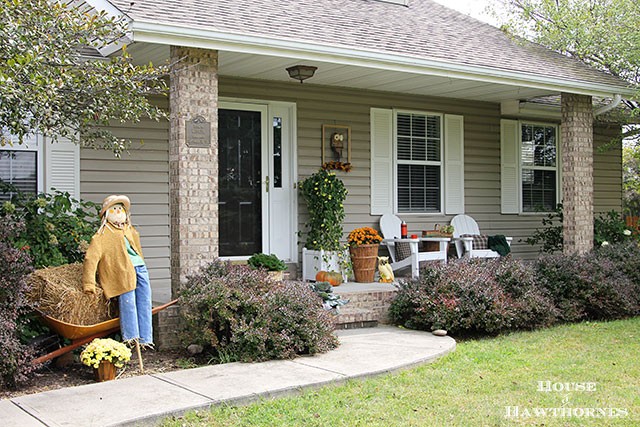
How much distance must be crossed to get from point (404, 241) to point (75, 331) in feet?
16.2

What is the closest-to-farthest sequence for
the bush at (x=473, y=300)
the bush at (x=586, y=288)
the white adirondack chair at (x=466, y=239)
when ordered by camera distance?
the bush at (x=473, y=300)
the bush at (x=586, y=288)
the white adirondack chair at (x=466, y=239)

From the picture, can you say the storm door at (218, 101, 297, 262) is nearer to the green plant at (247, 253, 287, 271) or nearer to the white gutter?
the green plant at (247, 253, 287, 271)

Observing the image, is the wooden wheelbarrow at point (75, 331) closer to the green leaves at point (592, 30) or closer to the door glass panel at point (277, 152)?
the door glass panel at point (277, 152)

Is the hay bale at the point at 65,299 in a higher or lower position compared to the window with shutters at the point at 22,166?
lower

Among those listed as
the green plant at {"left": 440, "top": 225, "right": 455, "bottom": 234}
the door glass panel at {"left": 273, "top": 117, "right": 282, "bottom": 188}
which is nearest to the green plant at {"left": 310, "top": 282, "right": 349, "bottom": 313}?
the door glass panel at {"left": 273, "top": 117, "right": 282, "bottom": 188}

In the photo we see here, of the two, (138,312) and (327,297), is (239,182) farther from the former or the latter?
(138,312)

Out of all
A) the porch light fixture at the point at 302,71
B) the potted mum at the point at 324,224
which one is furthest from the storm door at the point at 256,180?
the porch light fixture at the point at 302,71

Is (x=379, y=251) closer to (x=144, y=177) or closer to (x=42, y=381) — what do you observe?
(x=144, y=177)

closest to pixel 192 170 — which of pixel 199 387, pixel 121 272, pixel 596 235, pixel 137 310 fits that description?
pixel 121 272

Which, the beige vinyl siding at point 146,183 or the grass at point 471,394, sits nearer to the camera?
the grass at point 471,394

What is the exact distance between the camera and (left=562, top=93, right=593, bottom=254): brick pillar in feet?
30.1

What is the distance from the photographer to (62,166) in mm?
7246

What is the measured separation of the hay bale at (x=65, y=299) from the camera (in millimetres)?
5270

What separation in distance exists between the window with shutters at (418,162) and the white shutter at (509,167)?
124cm
